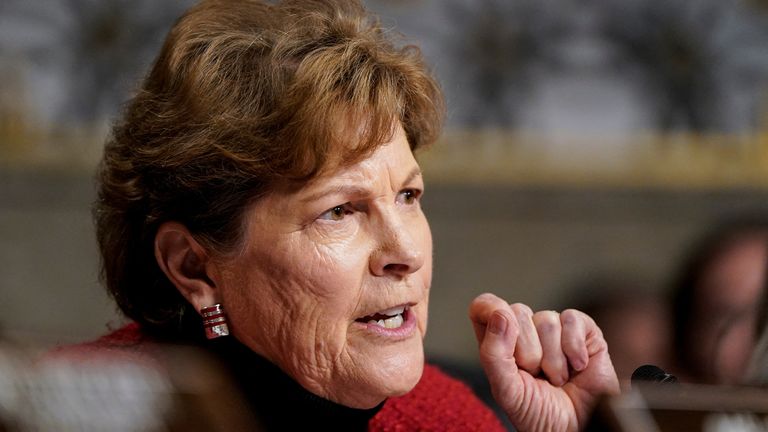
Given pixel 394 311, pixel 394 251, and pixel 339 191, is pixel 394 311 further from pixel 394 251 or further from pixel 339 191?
pixel 339 191

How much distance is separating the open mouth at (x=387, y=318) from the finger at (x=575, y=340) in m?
0.29

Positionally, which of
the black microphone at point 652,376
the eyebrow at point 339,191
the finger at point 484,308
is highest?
the eyebrow at point 339,191

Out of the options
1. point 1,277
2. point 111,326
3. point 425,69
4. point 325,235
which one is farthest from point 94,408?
point 1,277

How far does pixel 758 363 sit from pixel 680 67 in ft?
10.7

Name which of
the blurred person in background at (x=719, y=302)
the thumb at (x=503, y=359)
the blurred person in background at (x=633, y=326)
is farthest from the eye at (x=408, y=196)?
the blurred person in background at (x=719, y=302)

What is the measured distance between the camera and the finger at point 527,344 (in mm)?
1970

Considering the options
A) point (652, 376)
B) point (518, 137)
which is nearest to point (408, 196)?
point (652, 376)

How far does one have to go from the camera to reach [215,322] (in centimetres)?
196

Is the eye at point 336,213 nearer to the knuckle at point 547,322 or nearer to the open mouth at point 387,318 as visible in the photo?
the open mouth at point 387,318

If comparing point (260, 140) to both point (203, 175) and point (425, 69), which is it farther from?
point (425, 69)

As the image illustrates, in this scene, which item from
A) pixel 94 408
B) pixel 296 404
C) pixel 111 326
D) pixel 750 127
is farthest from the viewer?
pixel 750 127

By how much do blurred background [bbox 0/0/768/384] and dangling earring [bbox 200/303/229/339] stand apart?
2772mm

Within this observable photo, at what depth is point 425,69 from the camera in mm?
2098

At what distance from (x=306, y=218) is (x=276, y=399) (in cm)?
33
